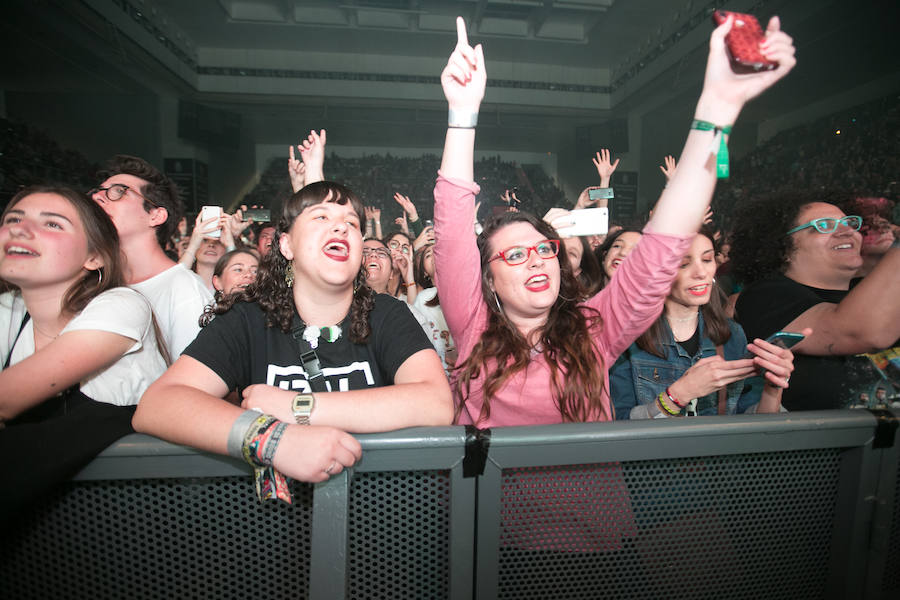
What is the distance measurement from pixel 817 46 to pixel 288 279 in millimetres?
10779

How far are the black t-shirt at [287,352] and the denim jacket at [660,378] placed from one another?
91 cm

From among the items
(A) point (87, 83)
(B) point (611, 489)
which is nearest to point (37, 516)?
(B) point (611, 489)

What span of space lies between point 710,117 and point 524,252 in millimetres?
691

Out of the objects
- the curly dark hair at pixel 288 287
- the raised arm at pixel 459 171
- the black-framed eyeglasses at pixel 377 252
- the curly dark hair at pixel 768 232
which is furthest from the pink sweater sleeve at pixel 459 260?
the black-framed eyeglasses at pixel 377 252

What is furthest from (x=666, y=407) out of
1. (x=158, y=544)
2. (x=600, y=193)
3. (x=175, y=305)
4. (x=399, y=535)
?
(x=175, y=305)

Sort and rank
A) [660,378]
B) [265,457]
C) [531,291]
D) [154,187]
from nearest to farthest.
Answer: [265,457] → [531,291] → [660,378] → [154,187]

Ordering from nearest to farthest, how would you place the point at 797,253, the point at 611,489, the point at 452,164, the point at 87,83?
the point at 611,489, the point at 452,164, the point at 797,253, the point at 87,83

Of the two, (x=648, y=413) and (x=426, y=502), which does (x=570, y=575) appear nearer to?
(x=426, y=502)

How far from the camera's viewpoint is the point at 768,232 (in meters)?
2.31

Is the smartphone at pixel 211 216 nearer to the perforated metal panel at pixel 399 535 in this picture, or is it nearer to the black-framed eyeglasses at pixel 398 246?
the black-framed eyeglasses at pixel 398 246

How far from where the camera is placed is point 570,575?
112 cm

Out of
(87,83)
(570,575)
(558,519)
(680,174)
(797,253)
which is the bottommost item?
(570,575)

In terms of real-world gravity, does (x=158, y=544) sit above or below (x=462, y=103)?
below

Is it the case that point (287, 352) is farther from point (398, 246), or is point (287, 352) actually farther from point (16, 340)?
point (398, 246)
